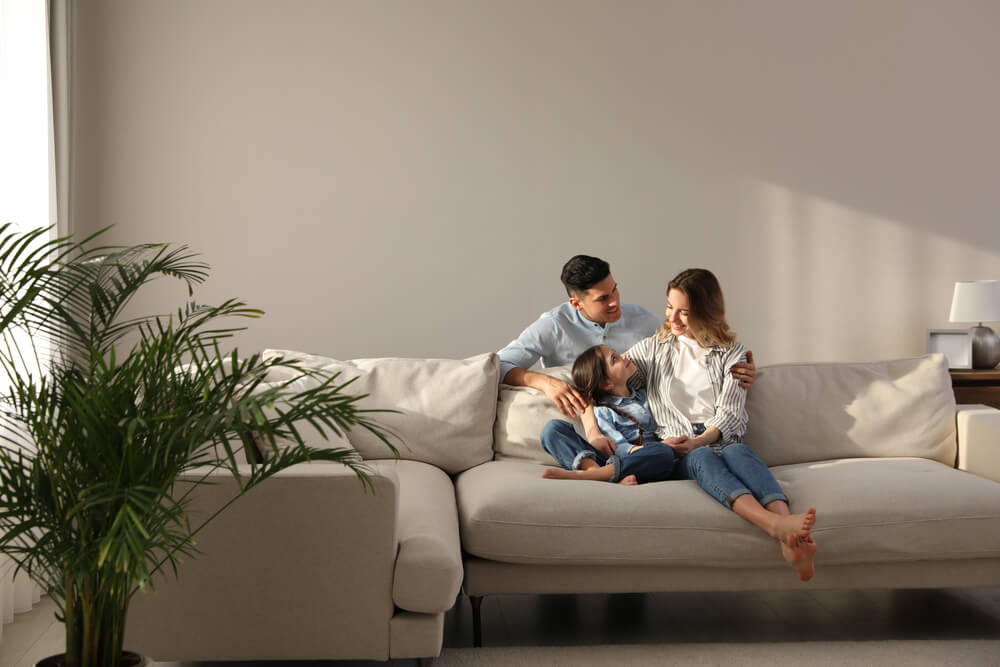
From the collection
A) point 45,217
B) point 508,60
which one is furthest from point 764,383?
point 45,217

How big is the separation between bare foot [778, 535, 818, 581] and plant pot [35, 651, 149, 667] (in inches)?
62.6

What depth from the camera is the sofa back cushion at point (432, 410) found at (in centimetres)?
311

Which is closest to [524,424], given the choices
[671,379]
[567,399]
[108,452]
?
[567,399]

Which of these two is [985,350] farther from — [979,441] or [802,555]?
[802,555]

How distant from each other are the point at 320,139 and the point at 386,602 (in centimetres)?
250

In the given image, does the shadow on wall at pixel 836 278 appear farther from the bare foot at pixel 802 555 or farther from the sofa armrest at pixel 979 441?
the bare foot at pixel 802 555

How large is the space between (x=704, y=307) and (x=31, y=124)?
94.3 inches

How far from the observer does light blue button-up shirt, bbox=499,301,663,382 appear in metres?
3.47

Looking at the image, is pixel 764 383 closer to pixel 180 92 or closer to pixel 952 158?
pixel 952 158

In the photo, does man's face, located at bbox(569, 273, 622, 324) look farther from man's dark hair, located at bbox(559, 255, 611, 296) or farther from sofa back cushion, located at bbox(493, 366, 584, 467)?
Answer: sofa back cushion, located at bbox(493, 366, 584, 467)

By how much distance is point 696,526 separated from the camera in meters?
2.51

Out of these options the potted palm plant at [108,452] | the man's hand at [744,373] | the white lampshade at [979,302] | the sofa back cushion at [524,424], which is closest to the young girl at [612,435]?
the sofa back cushion at [524,424]

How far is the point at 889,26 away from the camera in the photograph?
437 cm

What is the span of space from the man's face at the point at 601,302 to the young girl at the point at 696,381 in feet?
0.75
